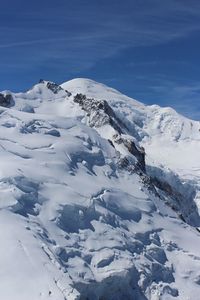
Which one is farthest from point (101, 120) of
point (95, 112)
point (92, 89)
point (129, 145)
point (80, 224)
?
point (92, 89)

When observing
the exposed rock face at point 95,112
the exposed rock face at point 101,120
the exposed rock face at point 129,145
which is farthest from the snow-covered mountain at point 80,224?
the exposed rock face at point 95,112

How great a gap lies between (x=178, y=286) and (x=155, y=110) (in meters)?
130

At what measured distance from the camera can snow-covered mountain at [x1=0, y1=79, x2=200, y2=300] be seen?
34.8 metres

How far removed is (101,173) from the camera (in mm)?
51188

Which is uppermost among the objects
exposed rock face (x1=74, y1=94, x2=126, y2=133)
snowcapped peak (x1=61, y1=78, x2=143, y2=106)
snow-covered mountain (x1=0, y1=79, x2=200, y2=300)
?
snowcapped peak (x1=61, y1=78, x2=143, y2=106)

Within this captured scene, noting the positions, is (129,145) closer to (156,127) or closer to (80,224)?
(80,224)

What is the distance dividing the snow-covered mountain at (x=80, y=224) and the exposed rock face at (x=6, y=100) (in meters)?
14.9

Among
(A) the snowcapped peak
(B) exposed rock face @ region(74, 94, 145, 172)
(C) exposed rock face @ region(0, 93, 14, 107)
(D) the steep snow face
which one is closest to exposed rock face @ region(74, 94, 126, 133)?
A: (B) exposed rock face @ region(74, 94, 145, 172)

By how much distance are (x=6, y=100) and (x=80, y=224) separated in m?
33.8

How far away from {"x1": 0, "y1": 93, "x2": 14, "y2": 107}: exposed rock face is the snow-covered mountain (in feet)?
48.9

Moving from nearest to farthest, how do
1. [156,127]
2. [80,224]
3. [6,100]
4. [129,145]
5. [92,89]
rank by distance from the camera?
[80,224] < [129,145] < [6,100] < [156,127] < [92,89]

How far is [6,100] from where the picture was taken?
2896 inches

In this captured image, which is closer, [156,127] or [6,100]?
[6,100]

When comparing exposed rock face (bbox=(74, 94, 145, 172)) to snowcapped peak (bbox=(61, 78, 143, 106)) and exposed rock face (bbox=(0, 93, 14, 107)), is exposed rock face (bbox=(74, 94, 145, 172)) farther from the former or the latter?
snowcapped peak (bbox=(61, 78, 143, 106))
